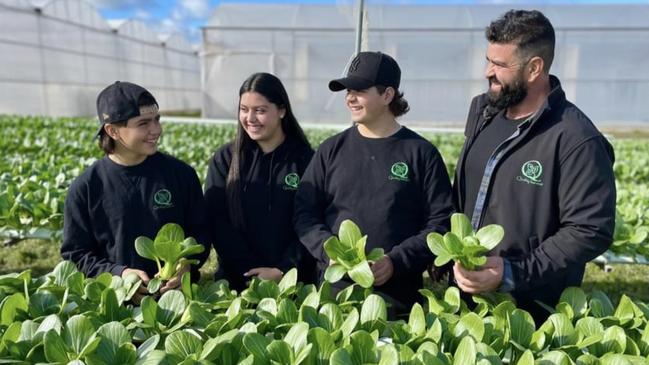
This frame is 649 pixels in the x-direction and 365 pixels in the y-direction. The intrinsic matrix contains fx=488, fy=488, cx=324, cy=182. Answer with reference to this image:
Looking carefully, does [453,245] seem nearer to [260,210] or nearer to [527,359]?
[527,359]

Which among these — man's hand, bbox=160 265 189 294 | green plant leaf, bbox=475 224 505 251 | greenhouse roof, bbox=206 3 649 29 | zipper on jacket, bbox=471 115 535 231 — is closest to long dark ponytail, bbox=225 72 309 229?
man's hand, bbox=160 265 189 294

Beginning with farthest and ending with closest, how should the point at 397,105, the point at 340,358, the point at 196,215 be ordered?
1. the point at 196,215
2. the point at 397,105
3. the point at 340,358

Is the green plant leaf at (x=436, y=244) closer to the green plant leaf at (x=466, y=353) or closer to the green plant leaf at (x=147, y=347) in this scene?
the green plant leaf at (x=466, y=353)

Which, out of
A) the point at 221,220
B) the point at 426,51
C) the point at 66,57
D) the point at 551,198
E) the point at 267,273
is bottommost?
the point at 267,273

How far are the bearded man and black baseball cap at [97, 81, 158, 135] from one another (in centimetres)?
142

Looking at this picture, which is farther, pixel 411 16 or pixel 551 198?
Answer: pixel 411 16

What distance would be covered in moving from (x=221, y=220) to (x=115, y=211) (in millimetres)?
520

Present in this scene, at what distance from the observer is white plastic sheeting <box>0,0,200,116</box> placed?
17578mm

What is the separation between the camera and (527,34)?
1.73 meters

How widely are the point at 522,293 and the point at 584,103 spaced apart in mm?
19905

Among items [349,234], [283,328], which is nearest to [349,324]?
[283,328]

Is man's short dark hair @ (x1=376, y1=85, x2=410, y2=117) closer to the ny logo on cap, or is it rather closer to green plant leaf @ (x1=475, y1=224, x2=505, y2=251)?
the ny logo on cap

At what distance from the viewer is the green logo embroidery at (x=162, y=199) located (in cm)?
213

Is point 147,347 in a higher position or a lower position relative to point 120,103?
lower
